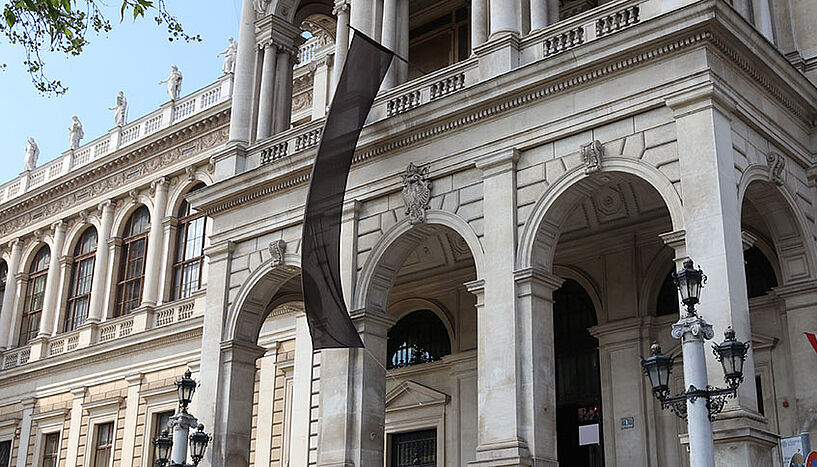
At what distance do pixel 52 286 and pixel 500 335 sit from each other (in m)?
25.2

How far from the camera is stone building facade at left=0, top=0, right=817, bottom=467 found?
51.3 ft

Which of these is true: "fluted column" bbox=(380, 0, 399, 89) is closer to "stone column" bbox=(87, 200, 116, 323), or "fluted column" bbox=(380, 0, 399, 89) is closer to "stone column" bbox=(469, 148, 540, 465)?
"stone column" bbox=(469, 148, 540, 465)

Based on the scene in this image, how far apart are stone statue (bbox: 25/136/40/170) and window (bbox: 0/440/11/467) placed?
1155 centimetres

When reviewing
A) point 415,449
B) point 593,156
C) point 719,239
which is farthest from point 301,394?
point 719,239

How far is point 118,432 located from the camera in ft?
104

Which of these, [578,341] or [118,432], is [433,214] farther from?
[118,432]

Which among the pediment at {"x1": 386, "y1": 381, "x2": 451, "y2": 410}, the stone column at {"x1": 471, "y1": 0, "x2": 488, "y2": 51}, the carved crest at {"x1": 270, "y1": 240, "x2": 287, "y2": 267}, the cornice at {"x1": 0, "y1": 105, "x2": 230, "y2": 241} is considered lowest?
the pediment at {"x1": 386, "y1": 381, "x2": 451, "y2": 410}

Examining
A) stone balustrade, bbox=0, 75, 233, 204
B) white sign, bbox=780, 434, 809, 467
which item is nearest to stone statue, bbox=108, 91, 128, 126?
stone balustrade, bbox=0, 75, 233, 204

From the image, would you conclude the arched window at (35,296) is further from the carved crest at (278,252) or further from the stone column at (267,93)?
the carved crest at (278,252)

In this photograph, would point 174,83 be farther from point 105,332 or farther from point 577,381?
point 577,381

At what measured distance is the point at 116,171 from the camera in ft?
117

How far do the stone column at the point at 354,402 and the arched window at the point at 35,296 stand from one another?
2270 cm

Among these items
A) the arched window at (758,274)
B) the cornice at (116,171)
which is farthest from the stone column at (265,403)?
the arched window at (758,274)

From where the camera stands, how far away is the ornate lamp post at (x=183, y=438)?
58.6ft
